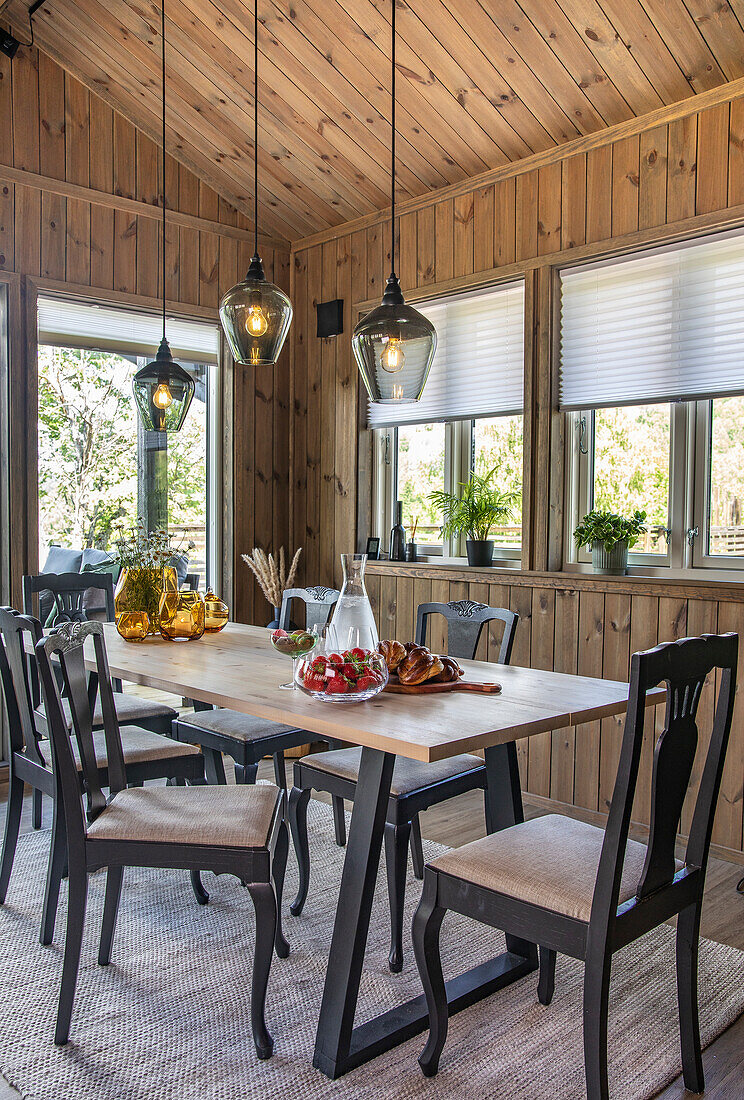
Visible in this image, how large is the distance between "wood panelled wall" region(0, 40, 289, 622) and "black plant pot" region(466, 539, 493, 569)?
146 centimetres

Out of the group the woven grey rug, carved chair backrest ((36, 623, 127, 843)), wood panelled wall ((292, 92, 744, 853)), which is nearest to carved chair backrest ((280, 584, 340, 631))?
wood panelled wall ((292, 92, 744, 853))

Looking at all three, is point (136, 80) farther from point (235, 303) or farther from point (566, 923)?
point (566, 923)

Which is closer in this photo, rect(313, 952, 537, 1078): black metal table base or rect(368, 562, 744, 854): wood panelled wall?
rect(313, 952, 537, 1078): black metal table base

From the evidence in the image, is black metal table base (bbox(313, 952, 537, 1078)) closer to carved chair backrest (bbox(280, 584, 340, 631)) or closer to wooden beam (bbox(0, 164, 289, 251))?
carved chair backrest (bbox(280, 584, 340, 631))

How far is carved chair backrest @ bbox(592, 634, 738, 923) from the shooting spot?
5.04 ft

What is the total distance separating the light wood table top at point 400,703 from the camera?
1.74 m

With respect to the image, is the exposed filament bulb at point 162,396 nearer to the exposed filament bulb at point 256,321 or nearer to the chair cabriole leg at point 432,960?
the exposed filament bulb at point 256,321

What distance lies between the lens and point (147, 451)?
14.6 feet

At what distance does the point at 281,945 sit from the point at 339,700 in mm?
852

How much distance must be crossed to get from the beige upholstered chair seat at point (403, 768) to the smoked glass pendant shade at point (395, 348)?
101cm

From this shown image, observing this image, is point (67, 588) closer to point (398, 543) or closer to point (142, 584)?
point (142, 584)

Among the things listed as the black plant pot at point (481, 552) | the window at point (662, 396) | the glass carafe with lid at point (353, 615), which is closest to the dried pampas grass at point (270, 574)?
the black plant pot at point (481, 552)

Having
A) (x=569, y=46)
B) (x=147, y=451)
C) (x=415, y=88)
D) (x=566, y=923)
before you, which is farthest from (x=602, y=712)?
(x=147, y=451)

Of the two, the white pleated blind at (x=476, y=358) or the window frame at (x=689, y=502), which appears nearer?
the window frame at (x=689, y=502)
